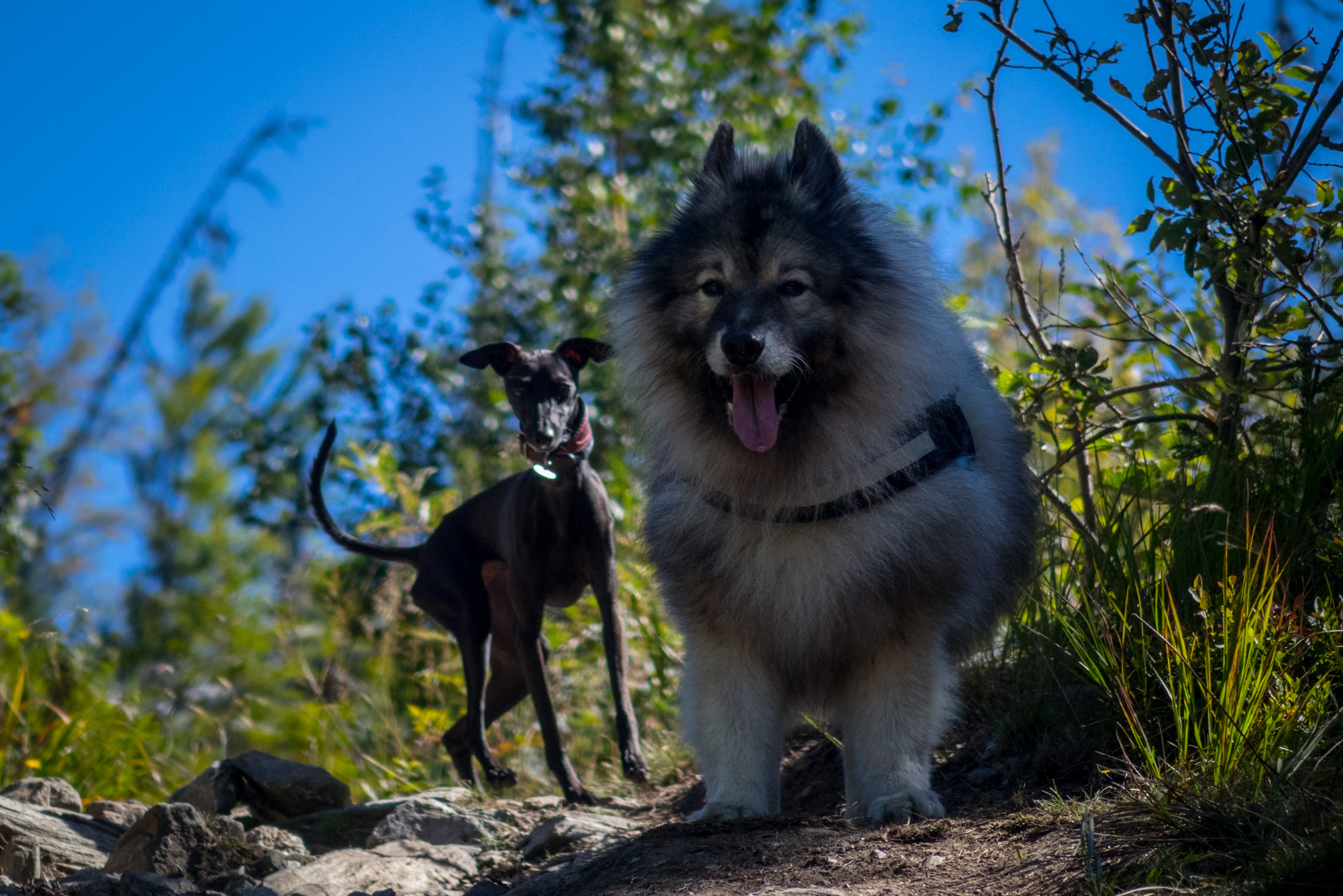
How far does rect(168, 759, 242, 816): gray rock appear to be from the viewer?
166 inches

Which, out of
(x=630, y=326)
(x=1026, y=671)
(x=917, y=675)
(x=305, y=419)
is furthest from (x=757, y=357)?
(x=305, y=419)

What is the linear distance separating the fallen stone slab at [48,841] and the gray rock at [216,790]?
303 millimetres

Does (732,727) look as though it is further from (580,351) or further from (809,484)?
(580,351)

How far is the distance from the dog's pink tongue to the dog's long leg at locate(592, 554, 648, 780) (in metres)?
1.16

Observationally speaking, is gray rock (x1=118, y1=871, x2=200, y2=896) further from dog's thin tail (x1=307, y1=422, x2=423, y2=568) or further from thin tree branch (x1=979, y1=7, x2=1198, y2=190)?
thin tree branch (x1=979, y1=7, x2=1198, y2=190)

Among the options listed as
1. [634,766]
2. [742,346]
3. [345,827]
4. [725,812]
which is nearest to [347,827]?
[345,827]

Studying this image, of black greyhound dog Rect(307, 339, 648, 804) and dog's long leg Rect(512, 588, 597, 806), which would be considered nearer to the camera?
black greyhound dog Rect(307, 339, 648, 804)

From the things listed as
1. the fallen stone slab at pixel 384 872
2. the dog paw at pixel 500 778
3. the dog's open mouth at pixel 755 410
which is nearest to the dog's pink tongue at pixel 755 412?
the dog's open mouth at pixel 755 410

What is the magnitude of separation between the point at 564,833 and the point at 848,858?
1.37 m

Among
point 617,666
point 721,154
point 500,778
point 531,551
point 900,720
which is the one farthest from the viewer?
point 500,778

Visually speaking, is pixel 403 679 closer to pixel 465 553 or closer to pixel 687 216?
pixel 465 553

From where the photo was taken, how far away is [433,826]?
3.84 m

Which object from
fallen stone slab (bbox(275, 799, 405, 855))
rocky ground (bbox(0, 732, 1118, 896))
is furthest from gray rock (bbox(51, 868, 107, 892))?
fallen stone slab (bbox(275, 799, 405, 855))

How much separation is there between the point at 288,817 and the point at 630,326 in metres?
2.52
